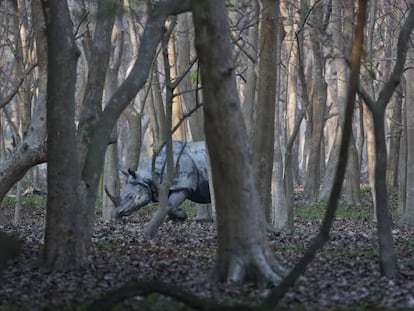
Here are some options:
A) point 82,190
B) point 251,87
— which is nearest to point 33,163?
point 82,190

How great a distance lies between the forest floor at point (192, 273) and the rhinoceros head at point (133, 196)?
2.30m

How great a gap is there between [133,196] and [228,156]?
1124 centimetres

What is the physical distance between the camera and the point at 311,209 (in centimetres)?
2983

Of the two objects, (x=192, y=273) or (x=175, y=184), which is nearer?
(x=192, y=273)

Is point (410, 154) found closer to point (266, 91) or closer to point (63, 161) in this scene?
point (266, 91)

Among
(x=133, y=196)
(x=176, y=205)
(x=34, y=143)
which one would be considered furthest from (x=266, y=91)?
(x=176, y=205)

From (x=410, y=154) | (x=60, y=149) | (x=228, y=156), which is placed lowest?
(x=228, y=156)

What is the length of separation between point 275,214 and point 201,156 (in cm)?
352

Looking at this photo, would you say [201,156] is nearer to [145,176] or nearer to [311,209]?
[145,176]

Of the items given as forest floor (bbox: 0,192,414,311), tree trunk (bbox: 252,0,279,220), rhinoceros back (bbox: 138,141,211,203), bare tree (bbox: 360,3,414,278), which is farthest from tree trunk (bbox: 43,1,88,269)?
rhinoceros back (bbox: 138,141,211,203)

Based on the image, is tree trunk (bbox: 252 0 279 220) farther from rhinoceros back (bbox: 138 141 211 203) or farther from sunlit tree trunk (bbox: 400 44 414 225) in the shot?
sunlit tree trunk (bbox: 400 44 414 225)

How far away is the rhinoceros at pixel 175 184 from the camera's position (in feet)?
76.0

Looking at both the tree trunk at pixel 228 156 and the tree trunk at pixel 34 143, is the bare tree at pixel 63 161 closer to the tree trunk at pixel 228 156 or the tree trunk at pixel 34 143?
the tree trunk at pixel 228 156

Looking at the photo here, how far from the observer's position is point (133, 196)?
23141 millimetres
